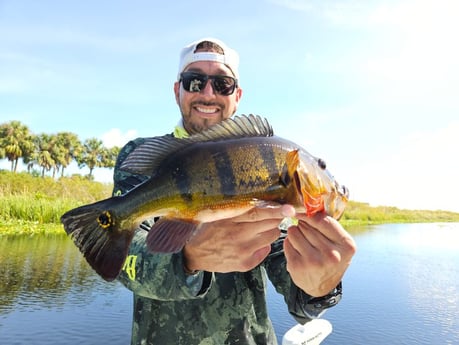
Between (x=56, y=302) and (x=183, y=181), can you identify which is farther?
(x=56, y=302)

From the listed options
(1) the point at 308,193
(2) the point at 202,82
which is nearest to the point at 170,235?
(1) the point at 308,193

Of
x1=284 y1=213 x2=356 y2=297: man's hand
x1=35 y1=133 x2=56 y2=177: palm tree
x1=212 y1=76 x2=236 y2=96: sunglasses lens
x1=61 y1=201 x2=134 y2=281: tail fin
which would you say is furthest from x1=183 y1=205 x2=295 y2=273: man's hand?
x1=35 y1=133 x2=56 y2=177: palm tree

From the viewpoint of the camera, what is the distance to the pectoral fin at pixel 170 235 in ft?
6.89

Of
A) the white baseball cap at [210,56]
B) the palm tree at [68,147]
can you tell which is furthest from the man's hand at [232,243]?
the palm tree at [68,147]

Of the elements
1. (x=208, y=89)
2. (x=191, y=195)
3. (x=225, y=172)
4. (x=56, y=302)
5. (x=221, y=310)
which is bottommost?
(x=56, y=302)

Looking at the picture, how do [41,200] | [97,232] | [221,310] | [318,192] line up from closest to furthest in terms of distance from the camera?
[97,232] < [318,192] < [221,310] < [41,200]

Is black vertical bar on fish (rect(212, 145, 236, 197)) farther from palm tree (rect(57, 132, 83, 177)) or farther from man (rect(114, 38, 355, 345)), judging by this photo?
palm tree (rect(57, 132, 83, 177))

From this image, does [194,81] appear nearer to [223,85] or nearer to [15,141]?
[223,85]

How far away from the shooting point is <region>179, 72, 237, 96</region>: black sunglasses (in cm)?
364

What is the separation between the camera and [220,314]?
10.3ft

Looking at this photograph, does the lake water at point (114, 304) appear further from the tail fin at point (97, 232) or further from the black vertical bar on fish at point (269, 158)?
the black vertical bar on fish at point (269, 158)

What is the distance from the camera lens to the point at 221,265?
93.4 inches

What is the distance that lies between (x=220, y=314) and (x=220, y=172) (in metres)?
1.54

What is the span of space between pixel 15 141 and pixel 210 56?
6060 centimetres
